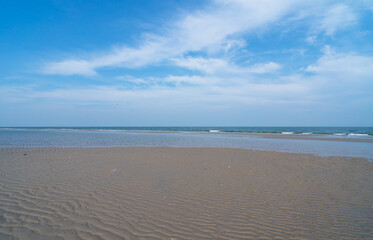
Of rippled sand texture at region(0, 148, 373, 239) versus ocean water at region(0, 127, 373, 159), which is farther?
ocean water at region(0, 127, 373, 159)

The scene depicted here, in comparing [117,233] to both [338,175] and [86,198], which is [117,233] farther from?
[338,175]

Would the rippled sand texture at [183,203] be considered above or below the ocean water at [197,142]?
below

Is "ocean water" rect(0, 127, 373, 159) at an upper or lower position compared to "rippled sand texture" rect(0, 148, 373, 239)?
upper

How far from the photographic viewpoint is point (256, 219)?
5207 millimetres

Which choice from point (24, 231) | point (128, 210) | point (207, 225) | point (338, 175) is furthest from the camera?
point (338, 175)

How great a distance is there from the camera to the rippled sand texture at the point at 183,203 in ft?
15.1

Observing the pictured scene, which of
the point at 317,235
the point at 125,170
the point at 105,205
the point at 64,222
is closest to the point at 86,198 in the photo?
the point at 105,205

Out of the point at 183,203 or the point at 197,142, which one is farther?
the point at 197,142

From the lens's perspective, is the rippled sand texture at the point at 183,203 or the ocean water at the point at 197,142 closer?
the rippled sand texture at the point at 183,203

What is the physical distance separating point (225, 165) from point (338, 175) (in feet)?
18.4

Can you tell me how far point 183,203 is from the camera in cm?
616

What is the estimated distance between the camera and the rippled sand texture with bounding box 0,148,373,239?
4.59 meters

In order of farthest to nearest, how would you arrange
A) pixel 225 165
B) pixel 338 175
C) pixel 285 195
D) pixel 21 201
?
pixel 225 165 < pixel 338 175 < pixel 285 195 < pixel 21 201

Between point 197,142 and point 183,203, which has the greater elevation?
point 197,142
